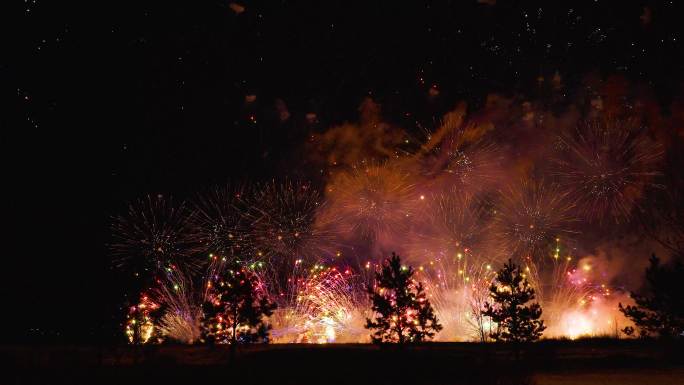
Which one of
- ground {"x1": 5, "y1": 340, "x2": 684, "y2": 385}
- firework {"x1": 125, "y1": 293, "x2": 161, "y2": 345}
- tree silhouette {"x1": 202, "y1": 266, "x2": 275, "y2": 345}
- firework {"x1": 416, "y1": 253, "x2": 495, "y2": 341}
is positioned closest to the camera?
ground {"x1": 5, "y1": 340, "x2": 684, "y2": 385}

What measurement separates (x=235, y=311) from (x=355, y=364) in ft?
24.0

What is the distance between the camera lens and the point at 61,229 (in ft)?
102

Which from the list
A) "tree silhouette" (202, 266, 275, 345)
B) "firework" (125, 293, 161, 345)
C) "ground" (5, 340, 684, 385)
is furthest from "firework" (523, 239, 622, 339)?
"firework" (125, 293, 161, 345)

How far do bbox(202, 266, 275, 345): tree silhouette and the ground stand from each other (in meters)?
0.91

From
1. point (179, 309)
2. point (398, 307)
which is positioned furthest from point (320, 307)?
point (398, 307)

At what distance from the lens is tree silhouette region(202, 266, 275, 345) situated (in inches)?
1161

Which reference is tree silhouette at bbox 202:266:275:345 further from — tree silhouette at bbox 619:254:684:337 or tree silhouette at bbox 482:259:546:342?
tree silhouette at bbox 619:254:684:337

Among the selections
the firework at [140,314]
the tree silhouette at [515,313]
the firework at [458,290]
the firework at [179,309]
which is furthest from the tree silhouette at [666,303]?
the firework at [179,309]

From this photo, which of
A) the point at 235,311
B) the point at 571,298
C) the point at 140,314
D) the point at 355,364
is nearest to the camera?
the point at 355,364

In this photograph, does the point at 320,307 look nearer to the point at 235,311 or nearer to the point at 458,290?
the point at 458,290

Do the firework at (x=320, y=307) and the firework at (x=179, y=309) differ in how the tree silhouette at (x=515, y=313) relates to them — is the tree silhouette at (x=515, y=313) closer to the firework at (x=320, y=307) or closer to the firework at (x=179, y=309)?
the firework at (x=320, y=307)

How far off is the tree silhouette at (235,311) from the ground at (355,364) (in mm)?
910

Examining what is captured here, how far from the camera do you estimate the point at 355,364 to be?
A: 25484 mm

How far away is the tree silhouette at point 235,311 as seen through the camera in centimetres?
2948
